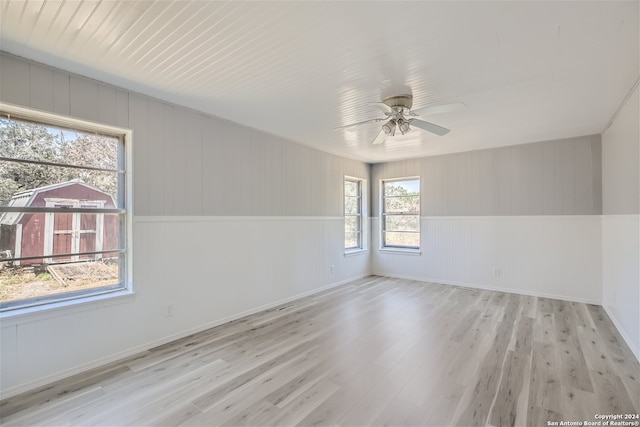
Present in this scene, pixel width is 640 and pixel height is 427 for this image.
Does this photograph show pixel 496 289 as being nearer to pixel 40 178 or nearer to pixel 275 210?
pixel 275 210

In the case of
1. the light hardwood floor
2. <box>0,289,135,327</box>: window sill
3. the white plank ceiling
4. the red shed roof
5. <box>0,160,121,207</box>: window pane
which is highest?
the white plank ceiling

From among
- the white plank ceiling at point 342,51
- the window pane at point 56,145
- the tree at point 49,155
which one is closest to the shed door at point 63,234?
the tree at point 49,155

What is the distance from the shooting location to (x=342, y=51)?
2.14 metres

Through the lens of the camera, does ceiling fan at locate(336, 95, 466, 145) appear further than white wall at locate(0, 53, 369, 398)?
Yes

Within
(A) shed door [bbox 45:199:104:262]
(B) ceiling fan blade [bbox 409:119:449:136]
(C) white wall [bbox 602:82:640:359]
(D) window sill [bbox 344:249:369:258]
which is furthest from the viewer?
(D) window sill [bbox 344:249:369:258]

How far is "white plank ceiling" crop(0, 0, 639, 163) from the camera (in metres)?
1.74

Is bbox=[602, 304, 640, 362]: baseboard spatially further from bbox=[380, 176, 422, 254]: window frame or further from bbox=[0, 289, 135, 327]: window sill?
bbox=[0, 289, 135, 327]: window sill

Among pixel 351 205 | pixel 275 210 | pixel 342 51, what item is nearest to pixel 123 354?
pixel 275 210

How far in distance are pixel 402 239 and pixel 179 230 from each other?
4.43 meters

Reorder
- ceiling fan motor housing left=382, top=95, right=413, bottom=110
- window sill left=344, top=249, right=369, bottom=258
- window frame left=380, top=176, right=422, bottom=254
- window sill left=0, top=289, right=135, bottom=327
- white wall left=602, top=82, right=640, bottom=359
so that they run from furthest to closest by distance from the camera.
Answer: window frame left=380, top=176, right=422, bottom=254
window sill left=344, top=249, right=369, bottom=258
ceiling fan motor housing left=382, top=95, right=413, bottom=110
white wall left=602, top=82, right=640, bottom=359
window sill left=0, top=289, right=135, bottom=327

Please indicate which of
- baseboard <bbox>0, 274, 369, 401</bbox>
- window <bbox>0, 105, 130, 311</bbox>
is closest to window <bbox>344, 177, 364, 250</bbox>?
baseboard <bbox>0, 274, 369, 401</bbox>

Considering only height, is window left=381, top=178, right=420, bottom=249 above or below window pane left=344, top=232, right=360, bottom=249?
above

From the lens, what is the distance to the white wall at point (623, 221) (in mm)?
2711

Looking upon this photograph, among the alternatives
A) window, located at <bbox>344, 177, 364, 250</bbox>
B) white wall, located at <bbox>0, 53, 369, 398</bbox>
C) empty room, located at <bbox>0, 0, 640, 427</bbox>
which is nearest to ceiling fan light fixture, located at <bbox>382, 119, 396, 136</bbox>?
empty room, located at <bbox>0, 0, 640, 427</bbox>
